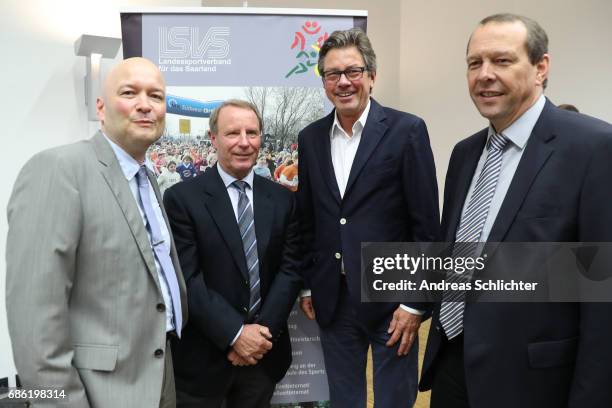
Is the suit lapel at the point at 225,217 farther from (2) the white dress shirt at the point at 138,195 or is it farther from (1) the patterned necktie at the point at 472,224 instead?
(1) the patterned necktie at the point at 472,224

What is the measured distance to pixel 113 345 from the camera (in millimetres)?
1630

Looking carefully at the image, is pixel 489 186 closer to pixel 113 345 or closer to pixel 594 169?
pixel 594 169

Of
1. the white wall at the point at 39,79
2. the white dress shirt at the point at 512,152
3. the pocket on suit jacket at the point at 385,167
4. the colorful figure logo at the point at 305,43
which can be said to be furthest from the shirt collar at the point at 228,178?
the white wall at the point at 39,79

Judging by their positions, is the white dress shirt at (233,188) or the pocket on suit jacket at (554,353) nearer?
the pocket on suit jacket at (554,353)

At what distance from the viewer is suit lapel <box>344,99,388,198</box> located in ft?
7.49

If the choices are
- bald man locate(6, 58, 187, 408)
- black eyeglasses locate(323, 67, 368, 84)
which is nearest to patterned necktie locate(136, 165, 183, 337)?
bald man locate(6, 58, 187, 408)

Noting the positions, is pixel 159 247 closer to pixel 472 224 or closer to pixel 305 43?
pixel 472 224

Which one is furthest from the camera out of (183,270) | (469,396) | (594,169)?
(183,270)

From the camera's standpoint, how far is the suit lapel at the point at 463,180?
192 cm

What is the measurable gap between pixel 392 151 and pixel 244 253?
2.67 feet

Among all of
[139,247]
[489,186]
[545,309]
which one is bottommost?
[545,309]

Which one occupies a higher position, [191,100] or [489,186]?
[191,100]

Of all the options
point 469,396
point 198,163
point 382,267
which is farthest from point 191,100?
point 469,396

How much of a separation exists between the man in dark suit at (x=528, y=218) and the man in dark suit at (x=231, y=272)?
0.85 m
